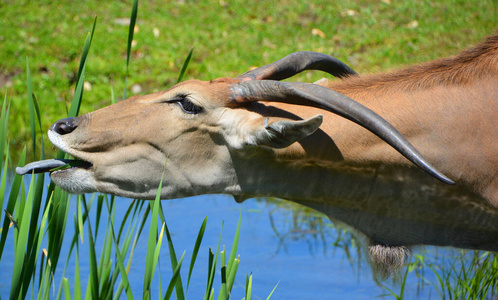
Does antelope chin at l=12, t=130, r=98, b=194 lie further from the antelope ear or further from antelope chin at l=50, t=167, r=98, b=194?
the antelope ear

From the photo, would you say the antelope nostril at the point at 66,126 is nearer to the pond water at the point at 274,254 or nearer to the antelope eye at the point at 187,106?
the antelope eye at the point at 187,106

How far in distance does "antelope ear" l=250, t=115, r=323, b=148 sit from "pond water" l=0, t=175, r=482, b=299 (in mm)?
2277

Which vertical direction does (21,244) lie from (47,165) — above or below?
below

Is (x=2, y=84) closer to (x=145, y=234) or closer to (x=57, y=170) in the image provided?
(x=145, y=234)

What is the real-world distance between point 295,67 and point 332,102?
0.79m

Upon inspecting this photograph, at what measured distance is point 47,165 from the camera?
3211 millimetres

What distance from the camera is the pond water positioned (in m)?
5.17

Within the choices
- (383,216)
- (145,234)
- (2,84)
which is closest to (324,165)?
(383,216)

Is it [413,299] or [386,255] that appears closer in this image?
[386,255]

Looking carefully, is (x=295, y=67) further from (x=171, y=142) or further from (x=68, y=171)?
(x=68, y=171)

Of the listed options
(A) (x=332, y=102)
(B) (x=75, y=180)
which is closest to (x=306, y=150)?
(A) (x=332, y=102)

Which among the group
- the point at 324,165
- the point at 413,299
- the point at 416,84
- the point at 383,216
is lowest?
the point at 413,299

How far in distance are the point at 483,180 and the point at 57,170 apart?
7.11 ft

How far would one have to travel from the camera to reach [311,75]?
29.8 ft
